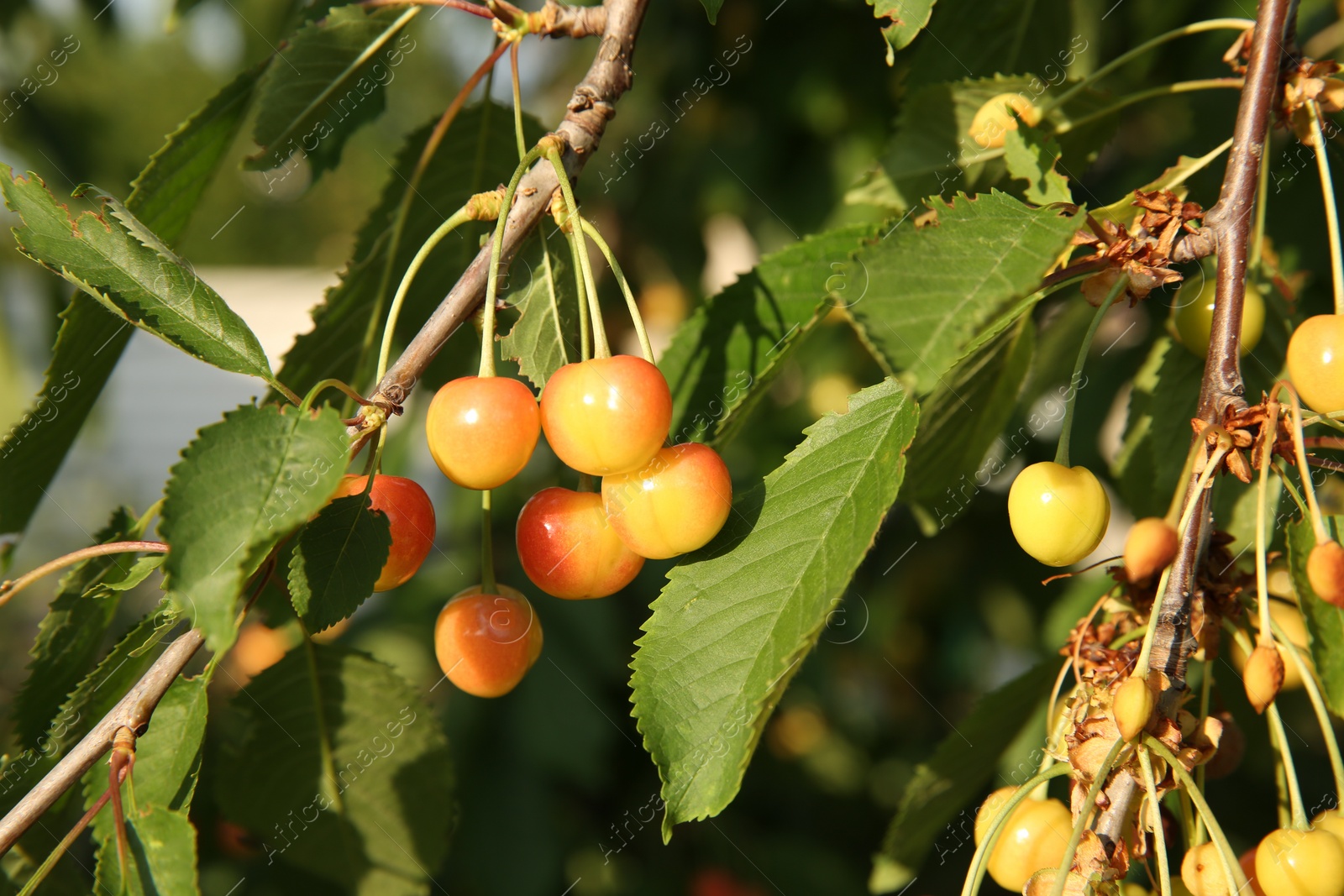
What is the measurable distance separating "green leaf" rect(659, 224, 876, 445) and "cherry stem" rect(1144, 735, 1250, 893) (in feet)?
1.50

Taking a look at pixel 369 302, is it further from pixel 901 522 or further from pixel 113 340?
pixel 901 522

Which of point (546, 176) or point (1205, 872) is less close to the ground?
point (546, 176)

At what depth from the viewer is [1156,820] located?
669 mm

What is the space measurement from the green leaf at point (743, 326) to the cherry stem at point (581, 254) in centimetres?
19

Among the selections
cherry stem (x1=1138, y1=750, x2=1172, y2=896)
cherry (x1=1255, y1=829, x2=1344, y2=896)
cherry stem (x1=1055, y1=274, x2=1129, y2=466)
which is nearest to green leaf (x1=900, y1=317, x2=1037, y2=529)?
cherry stem (x1=1055, y1=274, x2=1129, y2=466)

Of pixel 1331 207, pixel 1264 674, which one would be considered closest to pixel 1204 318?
pixel 1331 207

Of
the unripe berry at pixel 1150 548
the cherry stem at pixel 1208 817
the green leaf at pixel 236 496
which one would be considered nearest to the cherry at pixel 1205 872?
the cherry stem at pixel 1208 817

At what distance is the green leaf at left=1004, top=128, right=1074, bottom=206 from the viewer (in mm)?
823

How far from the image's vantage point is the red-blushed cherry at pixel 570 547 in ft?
2.67

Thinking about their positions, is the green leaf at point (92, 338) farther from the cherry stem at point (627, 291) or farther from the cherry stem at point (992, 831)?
the cherry stem at point (992, 831)

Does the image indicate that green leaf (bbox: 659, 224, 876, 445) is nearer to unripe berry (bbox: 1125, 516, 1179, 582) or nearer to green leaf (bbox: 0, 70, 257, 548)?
unripe berry (bbox: 1125, 516, 1179, 582)

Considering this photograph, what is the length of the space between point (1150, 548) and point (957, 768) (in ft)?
1.82

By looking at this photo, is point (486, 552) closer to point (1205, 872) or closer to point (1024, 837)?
point (1024, 837)

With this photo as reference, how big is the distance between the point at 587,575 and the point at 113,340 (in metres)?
0.60
